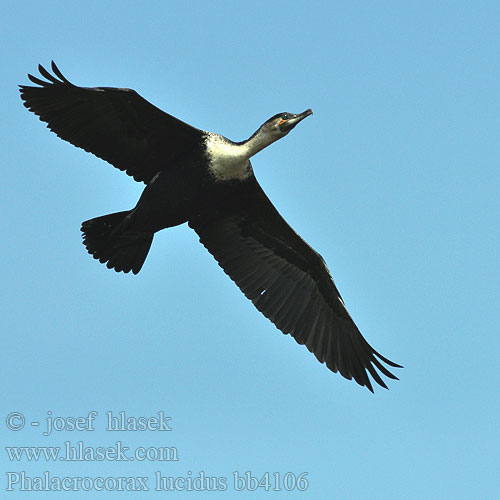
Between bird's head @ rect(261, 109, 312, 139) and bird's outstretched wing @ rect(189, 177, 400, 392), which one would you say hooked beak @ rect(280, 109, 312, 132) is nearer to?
bird's head @ rect(261, 109, 312, 139)

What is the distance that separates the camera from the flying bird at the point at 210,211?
9625mm

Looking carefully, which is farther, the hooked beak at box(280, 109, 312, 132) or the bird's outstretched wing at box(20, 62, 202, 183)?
the hooked beak at box(280, 109, 312, 132)

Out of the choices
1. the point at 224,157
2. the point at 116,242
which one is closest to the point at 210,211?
the point at 224,157

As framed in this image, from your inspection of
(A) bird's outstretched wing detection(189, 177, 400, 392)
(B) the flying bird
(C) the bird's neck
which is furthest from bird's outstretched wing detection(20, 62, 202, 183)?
(A) bird's outstretched wing detection(189, 177, 400, 392)

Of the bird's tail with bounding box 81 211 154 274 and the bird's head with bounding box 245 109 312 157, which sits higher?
the bird's head with bounding box 245 109 312 157

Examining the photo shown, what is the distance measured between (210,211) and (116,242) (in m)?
1.00

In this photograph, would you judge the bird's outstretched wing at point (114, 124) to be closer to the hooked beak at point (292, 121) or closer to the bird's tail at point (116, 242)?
the bird's tail at point (116, 242)

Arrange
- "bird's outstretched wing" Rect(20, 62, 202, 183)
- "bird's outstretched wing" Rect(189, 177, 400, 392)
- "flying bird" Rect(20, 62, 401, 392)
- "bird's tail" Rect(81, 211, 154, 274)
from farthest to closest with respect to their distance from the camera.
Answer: "bird's outstretched wing" Rect(189, 177, 400, 392) → "bird's tail" Rect(81, 211, 154, 274) → "flying bird" Rect(20, 62, 401, 392) → "bird's outstretched wing" Rect(20, 62, 202, 183)

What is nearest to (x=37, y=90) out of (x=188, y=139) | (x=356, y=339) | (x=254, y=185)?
(x=188, y=139)

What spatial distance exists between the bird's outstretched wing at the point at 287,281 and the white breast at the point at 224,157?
2.76ft

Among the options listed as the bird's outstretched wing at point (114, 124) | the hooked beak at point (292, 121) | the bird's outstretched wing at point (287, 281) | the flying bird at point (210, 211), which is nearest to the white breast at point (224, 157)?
the flying bird at point (210, 211)

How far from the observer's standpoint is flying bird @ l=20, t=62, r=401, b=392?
962 centimetres

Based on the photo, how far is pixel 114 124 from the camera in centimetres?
979

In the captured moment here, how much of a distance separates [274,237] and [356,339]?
1377mm
